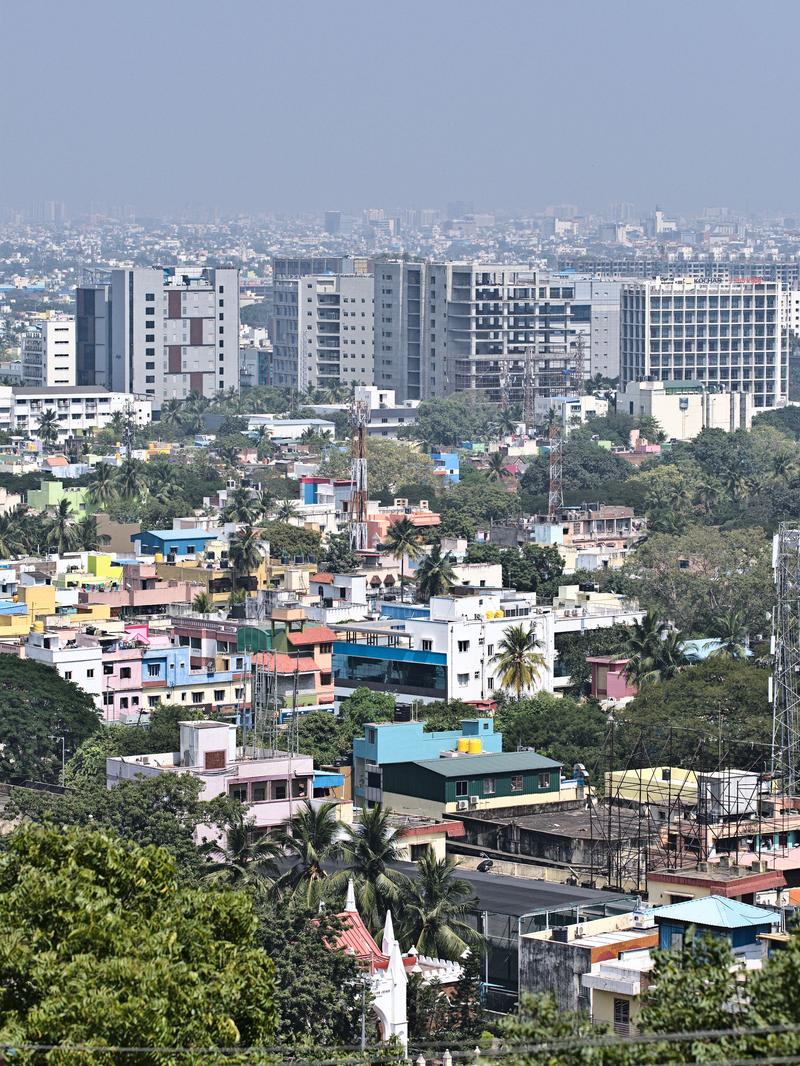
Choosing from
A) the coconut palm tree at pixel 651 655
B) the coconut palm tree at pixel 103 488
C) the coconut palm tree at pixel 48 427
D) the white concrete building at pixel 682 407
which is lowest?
the coconut palm tree at pixel 651 655

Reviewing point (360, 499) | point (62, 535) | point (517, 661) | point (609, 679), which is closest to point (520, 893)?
point (517, 661)

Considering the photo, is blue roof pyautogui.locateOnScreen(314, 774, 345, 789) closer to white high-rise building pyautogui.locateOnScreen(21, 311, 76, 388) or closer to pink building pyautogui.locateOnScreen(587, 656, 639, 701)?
pink building pyautogui.locateOnScreen(587, 656, 639, 701)

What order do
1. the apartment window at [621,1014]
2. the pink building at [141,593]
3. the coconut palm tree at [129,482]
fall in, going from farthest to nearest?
1. the coconut palm tree at [129,482]
2. the pink building at [141,593]
3. the apartment window at [621,1014]

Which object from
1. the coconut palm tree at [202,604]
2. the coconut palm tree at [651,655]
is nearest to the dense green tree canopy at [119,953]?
the coconut palm tree at [651,655]

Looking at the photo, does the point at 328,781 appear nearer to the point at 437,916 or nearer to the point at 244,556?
the point at 437,916

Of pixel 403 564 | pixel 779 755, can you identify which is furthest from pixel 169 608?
pixel 779 755

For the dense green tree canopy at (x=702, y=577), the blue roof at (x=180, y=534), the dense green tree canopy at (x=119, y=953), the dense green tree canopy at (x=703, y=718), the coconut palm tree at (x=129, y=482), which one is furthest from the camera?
the coconut palm tree at (x=129, y=482)

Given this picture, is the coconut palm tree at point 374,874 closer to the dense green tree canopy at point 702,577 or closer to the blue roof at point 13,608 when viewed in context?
the blue roof at point 13,608

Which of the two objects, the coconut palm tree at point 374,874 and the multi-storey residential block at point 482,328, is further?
the multi-storey residential block at point 482,328
